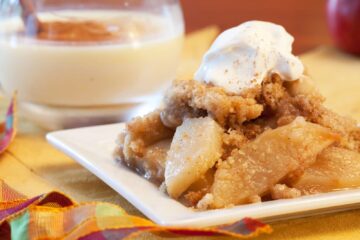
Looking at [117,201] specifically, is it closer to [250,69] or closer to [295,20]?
[250,69]

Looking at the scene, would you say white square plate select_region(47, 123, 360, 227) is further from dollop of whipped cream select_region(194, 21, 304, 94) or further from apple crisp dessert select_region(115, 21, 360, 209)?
dollop of whipped cream select_region(194, 21, 304, 94)

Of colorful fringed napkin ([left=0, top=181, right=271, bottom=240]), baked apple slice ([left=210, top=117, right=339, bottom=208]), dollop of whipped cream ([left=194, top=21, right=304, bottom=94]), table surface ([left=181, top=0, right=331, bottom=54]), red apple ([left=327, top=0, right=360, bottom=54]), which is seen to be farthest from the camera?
table surface ([left=181, top=0, right=331, bottom=54])

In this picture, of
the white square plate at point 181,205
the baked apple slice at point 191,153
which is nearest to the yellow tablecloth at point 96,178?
the white square plate at point 181,205

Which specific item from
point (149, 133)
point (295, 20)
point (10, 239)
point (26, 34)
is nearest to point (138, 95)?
point (26, 34)

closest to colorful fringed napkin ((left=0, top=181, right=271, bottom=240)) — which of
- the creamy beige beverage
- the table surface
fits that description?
the creamy beige beverage

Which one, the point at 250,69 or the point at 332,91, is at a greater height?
the point at 250,69
